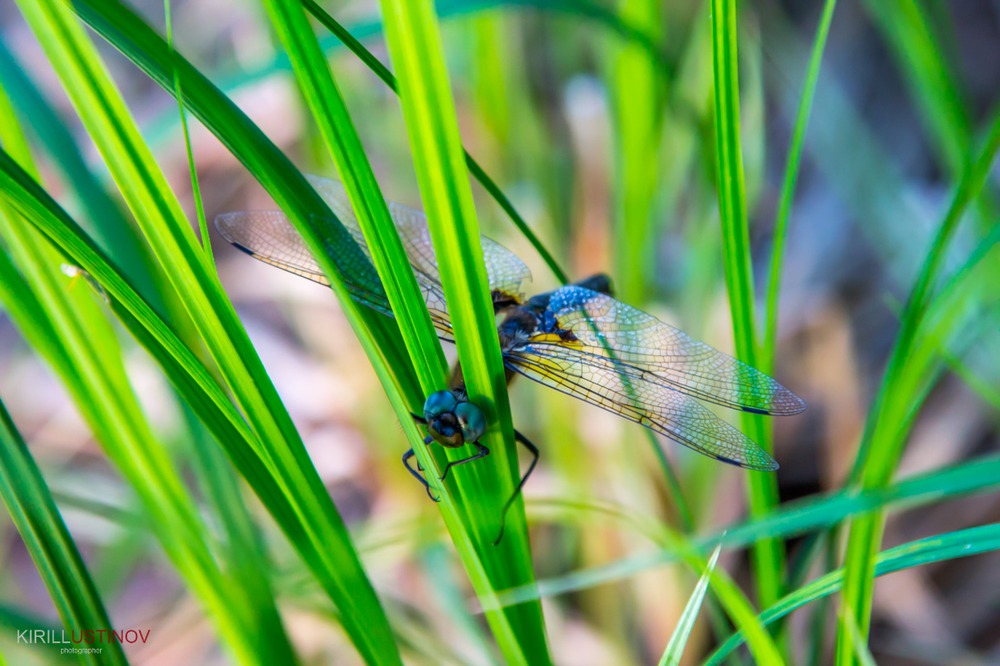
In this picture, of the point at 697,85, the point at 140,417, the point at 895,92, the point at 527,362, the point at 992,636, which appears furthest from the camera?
the point at 895,92

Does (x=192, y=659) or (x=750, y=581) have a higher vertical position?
(x=750, y=581)

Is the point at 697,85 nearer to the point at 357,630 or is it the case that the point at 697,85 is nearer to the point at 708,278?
the point at 708,278

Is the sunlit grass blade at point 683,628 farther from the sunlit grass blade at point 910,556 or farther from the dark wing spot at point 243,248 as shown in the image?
the dark wing spot at point 243,248

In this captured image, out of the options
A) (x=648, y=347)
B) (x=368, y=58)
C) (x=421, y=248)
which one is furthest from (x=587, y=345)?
(x=368, y=58)

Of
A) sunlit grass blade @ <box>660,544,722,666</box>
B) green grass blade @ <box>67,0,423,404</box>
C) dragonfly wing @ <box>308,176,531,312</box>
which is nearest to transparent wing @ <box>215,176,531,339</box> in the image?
dragonfly wing @ <box>308,176,531,312</box>

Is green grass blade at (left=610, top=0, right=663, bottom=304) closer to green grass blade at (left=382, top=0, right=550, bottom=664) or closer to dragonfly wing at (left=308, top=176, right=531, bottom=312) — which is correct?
dragonfly wing at (left=308, top=176, right=531, bottom=312)

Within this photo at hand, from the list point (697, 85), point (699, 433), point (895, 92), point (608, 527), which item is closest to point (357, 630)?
point (699, 433)

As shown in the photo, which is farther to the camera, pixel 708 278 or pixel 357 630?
pixel 708 278
